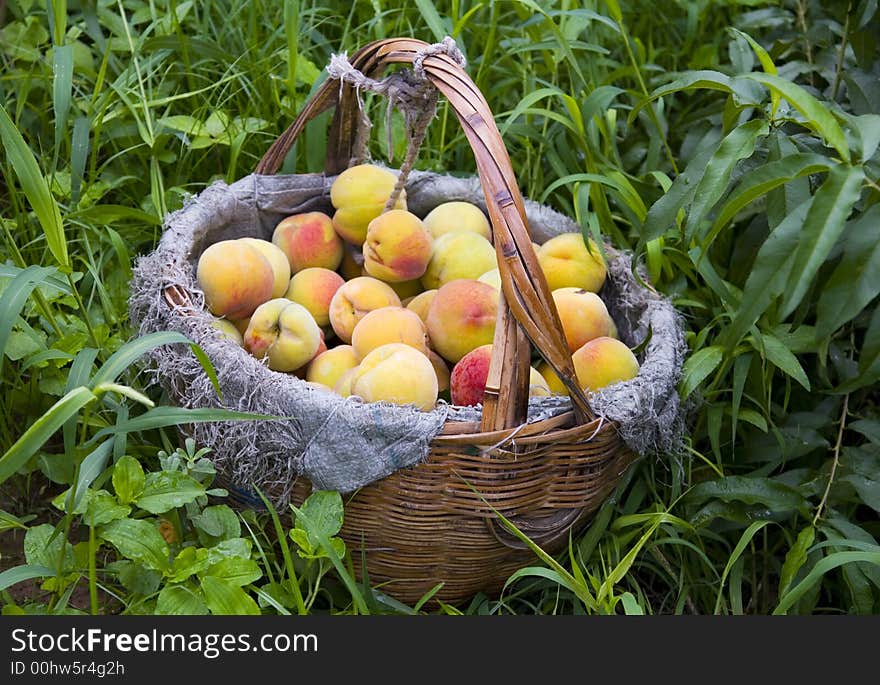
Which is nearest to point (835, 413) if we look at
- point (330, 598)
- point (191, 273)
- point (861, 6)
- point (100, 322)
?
point (861, 6)

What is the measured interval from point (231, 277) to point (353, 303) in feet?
0.63

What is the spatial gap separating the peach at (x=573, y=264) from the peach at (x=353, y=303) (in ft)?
0.90

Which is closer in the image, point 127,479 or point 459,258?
point 127,479

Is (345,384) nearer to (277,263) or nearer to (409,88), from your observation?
(277,263)

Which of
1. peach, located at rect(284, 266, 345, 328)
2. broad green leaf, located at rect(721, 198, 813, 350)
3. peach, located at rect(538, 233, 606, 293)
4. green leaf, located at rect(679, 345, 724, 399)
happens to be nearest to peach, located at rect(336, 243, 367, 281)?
peach, located at rect(284, 266, 345, 328)

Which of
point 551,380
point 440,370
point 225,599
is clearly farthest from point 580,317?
point 225,599

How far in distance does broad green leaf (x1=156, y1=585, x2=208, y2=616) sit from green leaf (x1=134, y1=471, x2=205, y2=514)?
10 cm

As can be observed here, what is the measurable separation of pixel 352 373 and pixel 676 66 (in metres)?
1.15

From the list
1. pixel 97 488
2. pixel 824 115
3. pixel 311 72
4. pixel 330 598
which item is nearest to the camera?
pixel 824 115

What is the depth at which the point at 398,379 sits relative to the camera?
1244 mm

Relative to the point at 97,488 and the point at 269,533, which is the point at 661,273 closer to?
the point at 269,533

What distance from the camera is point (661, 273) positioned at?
165 centimetres

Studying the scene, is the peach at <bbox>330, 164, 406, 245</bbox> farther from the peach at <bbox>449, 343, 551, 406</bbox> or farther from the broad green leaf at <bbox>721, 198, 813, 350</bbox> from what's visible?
the broad green leaf at <bbox>721, 198, 813, 350</bbox>

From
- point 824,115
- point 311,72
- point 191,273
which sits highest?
point 824,115
